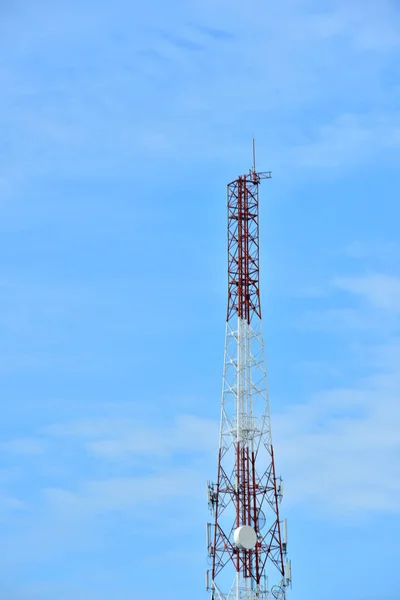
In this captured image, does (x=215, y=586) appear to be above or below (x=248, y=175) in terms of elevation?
below

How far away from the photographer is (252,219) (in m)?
112

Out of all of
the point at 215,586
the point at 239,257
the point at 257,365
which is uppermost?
the point at 239,257

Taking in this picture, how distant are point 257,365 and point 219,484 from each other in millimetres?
9177

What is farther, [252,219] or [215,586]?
[252,219]

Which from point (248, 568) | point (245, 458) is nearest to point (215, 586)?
point (248, 568)

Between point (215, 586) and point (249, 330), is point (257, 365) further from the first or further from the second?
point (215, 586)

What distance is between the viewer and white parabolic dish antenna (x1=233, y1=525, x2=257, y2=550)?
105 meters

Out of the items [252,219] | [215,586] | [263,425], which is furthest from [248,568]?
[252,219]

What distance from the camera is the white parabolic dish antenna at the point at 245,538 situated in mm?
104625

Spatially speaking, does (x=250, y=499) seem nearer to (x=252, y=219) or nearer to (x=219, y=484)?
(x=219, y=484)

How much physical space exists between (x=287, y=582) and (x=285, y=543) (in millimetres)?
2765

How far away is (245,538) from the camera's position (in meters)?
105

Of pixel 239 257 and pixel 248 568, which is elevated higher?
pixel 239 257

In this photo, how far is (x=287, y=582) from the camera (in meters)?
106
